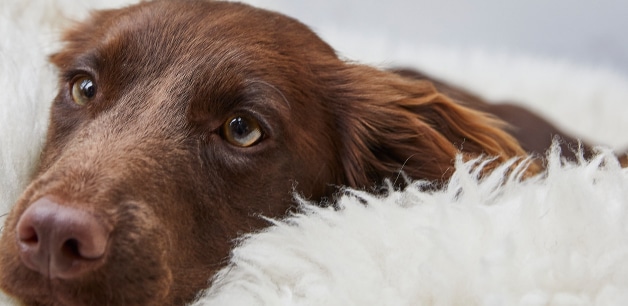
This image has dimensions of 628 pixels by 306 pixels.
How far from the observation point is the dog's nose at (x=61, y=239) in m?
1.14

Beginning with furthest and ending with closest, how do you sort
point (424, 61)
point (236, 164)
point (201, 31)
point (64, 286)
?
point (424, 61) → point (201, 31) → point (236, 164) → point (64, 286)

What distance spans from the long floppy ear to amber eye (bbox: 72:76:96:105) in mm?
504

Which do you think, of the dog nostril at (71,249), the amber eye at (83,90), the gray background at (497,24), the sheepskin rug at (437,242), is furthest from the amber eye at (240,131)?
the gray background at (497,24)

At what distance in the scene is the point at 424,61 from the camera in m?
3.31

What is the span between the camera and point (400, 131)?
70.8 inches

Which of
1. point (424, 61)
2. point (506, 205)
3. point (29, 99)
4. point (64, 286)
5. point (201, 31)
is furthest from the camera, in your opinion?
point (424, 61)

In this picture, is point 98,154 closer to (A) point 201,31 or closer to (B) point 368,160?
(A) point 201,31

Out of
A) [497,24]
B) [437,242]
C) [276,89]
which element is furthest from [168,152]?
[497,24]

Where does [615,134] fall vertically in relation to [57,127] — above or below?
below

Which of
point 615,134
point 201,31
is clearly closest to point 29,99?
point 201,31

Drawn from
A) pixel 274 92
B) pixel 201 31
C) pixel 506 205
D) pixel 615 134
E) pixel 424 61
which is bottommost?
pixel 615 134

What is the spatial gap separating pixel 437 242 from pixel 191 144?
1.67 ft

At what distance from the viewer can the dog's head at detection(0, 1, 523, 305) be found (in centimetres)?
121

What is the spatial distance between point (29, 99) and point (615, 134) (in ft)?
7.03
